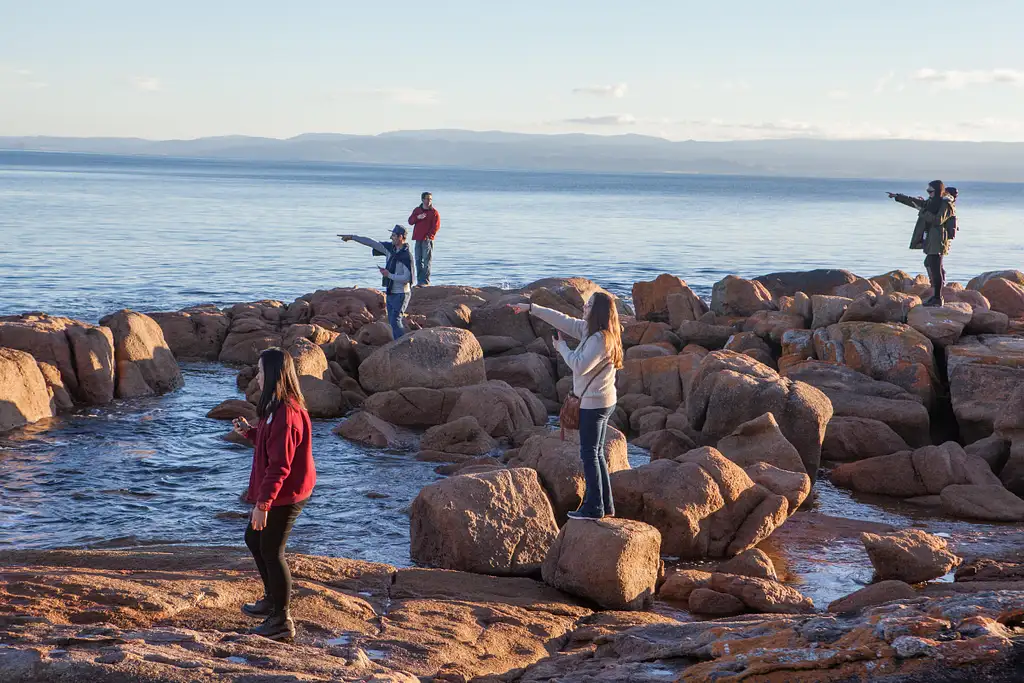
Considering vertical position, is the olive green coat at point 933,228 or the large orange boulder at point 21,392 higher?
the olive green coat at point 933,228

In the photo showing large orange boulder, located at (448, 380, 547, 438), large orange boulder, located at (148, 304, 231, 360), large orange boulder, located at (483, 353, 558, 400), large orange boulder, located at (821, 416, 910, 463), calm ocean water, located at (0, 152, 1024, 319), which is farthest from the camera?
calm ocean water, located at (0, 152, 1024, 319)

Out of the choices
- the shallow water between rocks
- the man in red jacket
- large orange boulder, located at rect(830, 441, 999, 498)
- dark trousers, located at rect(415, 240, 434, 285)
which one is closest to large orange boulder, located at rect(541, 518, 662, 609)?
the shallow water between rocks

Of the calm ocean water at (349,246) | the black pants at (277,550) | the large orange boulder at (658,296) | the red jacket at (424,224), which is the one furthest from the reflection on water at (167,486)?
the calm ocean water at (349,246)

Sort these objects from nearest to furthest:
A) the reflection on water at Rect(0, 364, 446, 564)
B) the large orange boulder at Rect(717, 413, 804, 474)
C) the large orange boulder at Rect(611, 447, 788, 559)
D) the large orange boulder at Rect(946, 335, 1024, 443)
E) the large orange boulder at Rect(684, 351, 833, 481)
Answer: the large orange boulder at Rect(611, 447, 788, 559)
the reflection on water at Rect(0, 364, 446, 564)
the large orange boulder at Rect(717, 413, 804, 474)
the large orange boulder at Rect(684, 351, 833, 481)
the large orange boulder at Rect(946, 335, 1024, 443)

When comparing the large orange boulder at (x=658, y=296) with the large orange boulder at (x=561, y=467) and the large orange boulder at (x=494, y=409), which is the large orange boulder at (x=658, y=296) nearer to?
the large orange boulder at (x=494, y=409)

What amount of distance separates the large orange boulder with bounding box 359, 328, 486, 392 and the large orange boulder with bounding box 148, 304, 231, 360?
554 centimetres

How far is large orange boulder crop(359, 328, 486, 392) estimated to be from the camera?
1677cm

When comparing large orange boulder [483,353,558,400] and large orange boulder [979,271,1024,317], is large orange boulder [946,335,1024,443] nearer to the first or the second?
large orange boulder [979,271,1024,317]

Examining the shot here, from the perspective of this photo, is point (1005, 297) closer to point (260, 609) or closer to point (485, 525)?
point (485, 525)

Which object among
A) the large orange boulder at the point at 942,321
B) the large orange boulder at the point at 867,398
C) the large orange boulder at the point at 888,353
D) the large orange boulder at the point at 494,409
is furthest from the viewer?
the large orange boulder at the point at 942,321

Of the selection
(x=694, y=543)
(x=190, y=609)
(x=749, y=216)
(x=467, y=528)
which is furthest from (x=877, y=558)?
(x=749, y=216)

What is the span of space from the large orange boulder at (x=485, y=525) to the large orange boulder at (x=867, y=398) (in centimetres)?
689

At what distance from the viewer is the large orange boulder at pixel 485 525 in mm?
9344

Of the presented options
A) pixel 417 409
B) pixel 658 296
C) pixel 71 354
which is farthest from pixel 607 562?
pixel 658 296
